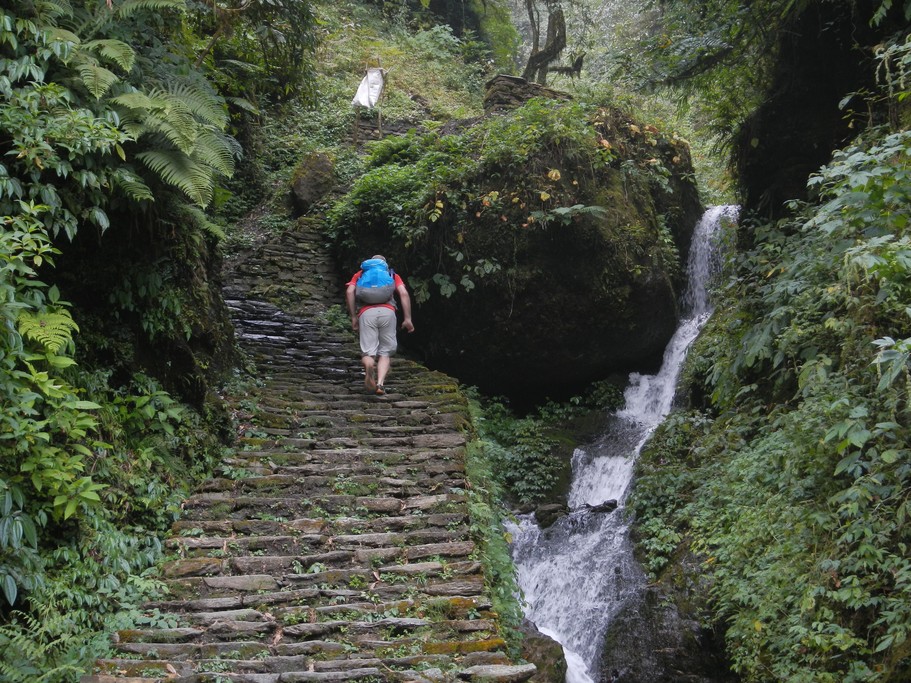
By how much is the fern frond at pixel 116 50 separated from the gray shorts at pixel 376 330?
3798 mm

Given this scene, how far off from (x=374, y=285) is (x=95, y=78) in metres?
3.92

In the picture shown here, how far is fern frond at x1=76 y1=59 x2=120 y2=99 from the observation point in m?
4.71

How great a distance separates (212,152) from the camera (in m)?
5.48

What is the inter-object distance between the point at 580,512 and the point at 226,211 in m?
9.04

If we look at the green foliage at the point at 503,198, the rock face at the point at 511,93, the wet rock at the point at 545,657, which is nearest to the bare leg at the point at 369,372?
the green foliage at the point at 503,198

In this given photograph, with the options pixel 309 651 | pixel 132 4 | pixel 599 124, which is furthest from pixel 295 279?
pixel 309 651

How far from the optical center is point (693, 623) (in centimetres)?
715

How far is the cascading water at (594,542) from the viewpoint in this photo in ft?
26.8

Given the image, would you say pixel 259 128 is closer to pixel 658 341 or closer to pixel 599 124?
pixel 599 124

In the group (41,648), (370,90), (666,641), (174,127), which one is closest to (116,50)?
(174,127)

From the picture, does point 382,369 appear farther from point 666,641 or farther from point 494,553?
point 666,641

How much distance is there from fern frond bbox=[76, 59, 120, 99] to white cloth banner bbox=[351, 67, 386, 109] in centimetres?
1301

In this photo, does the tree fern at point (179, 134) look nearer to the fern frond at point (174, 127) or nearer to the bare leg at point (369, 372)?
the fern frond at point (174, 127)

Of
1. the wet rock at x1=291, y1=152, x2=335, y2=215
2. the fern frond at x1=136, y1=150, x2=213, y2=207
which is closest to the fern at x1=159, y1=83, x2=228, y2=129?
the fern frond at x1=136, y1=150, x2=213, y2=207
